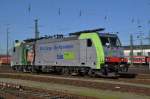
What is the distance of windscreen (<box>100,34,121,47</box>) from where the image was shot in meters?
29.0

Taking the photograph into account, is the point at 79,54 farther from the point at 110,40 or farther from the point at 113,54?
the point at 113,54

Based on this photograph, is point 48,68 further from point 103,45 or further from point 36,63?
point 103,45

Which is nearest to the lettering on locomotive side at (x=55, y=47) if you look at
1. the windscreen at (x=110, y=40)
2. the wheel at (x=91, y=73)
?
the wheel at (x=91, y=73)

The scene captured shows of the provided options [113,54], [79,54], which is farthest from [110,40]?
[79,54]

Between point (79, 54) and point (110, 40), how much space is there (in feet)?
10.1

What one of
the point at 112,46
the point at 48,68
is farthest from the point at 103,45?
the point at 48,68

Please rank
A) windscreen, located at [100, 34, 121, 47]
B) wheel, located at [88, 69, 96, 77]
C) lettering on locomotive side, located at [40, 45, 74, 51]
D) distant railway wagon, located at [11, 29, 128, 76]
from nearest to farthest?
distant railway wagon, located at [11, 29, 128, 76], windscreen, located at [100, 34, 121, 47], wheel, located at [88, 69, 96, 77], lettering on locomotive side, located at [40, 45, 74, 51]

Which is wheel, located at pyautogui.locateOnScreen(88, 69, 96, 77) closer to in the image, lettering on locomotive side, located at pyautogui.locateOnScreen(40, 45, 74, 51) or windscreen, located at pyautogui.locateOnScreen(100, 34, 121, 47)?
windscreen, located at pyautogui.locateOnScreen(100, 34, 121, 47)

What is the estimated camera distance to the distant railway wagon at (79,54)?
28.4m

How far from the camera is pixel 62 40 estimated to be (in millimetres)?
33594

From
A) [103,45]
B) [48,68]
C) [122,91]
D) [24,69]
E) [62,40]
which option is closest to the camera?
[122,91]

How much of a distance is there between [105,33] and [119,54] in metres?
2.00

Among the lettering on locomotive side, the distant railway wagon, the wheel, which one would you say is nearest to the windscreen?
the distant railway wagon

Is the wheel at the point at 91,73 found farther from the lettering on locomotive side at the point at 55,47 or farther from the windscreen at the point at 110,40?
the lettering on locomotive side at the point at 55,47
